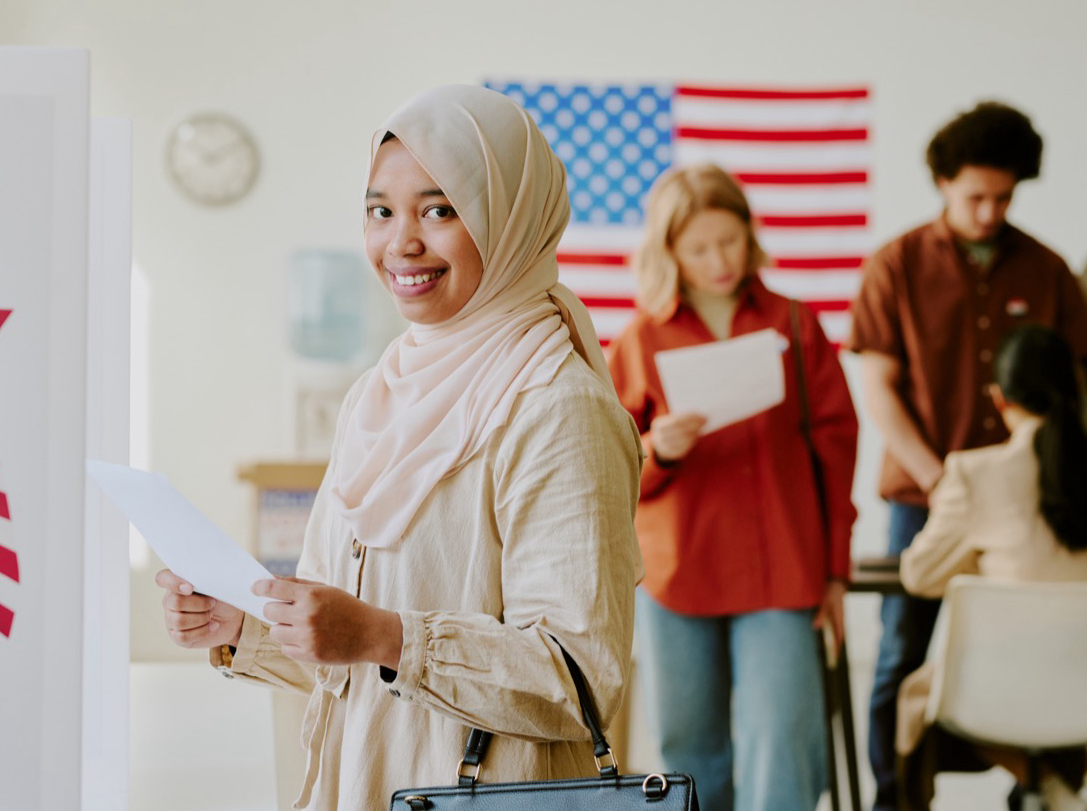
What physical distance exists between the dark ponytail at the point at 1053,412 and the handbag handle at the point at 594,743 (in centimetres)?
265

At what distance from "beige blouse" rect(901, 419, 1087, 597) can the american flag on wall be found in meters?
0.85

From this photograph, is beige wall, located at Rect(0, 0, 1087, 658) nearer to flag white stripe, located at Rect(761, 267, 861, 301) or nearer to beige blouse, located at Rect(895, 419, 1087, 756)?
flag white stripe, located at Rect(761, 267, 861, 301)

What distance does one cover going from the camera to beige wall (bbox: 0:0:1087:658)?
14.9 feet

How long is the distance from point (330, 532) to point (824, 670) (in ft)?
7.24

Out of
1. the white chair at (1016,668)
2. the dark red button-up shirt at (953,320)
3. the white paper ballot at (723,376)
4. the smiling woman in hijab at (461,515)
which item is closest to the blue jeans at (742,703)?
the white chair at (1016,668)

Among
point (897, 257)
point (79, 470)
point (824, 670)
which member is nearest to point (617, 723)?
point (824, 670)

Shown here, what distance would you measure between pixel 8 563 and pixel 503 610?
1.48 feet

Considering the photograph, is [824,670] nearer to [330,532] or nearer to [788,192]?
[788,192]

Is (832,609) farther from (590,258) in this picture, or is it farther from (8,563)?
(8,563)

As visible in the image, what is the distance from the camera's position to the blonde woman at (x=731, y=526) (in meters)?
2.95

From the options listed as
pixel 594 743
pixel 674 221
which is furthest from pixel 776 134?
pixel 594 743

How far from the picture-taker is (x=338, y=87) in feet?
15.1

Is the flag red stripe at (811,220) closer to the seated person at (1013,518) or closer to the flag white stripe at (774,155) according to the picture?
the flag white stripe at (774,155)

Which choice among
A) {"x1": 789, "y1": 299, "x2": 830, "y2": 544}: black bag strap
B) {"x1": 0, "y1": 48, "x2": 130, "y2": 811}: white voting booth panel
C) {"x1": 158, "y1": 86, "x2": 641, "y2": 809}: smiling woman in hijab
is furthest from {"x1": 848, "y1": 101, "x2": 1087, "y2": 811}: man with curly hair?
{"x1": 0, "y1": 48, "x2": 130, "y2": 811}: white voting booth panel
